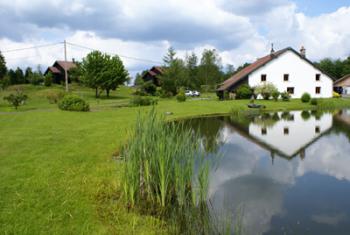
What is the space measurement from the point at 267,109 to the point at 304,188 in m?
19.6

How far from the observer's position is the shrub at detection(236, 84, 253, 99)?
107ft

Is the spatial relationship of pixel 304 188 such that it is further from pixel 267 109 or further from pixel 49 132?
pixel 267 109

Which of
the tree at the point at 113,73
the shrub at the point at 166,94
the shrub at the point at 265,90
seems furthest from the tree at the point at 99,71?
the shrub at the point at 265,90

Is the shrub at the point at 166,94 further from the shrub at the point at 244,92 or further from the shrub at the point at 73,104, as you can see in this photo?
the shrub at the point at 73,104

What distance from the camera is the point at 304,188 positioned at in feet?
19.2

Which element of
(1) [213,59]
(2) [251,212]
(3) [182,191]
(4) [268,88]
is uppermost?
(1) [213,59]

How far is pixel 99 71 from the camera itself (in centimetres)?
3881

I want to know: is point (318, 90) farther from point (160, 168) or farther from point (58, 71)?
point (58, 71)

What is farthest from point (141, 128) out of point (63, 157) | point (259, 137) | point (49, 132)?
point (259, 137)

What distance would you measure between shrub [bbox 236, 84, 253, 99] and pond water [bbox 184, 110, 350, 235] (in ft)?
72.8

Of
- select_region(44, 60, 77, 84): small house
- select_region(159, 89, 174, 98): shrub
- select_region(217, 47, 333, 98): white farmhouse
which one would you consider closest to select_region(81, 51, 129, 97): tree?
select_region(159, 89, 174, 98): shrub

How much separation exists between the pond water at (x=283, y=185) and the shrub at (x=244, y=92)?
22.2 meters

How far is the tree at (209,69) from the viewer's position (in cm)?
5634

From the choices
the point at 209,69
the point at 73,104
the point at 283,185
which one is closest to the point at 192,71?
the point at 209,69
